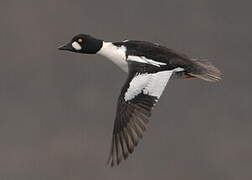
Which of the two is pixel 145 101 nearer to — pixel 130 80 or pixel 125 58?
pixel 130 80

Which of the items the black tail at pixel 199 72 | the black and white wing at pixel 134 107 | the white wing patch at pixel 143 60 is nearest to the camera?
the black and white wing at pixel 134 107

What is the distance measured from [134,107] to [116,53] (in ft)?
1.20

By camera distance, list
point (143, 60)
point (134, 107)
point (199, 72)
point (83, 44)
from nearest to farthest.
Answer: point (134, 107) → point (143, 60) → point (199, 72) → point (83, 44)

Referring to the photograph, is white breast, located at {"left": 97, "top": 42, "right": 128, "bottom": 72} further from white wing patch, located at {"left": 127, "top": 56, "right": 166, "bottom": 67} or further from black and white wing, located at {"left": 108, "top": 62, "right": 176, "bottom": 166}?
black and white wing, located at {"left": 108, "top": 62, "right": 176, "bottom": 166}

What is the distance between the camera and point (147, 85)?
2285mm

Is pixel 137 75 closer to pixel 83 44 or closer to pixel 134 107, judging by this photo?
pixel 134 107

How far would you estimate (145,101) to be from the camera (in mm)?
2238

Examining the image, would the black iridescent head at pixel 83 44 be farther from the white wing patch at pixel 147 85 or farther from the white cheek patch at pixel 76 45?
the white wing patch at pixel 147 85

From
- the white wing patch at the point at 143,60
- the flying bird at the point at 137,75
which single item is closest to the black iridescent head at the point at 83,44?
the flying bird at the point at 137,75

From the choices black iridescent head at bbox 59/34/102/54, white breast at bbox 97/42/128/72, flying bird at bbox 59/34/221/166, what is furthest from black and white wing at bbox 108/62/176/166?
black iridescent head at bbox 59/34/102/54

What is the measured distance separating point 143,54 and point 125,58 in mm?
68

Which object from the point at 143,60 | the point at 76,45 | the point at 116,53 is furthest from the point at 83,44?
the point at 143,60

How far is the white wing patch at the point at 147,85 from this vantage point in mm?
2260

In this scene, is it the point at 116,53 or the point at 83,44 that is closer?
the point at 116,53
